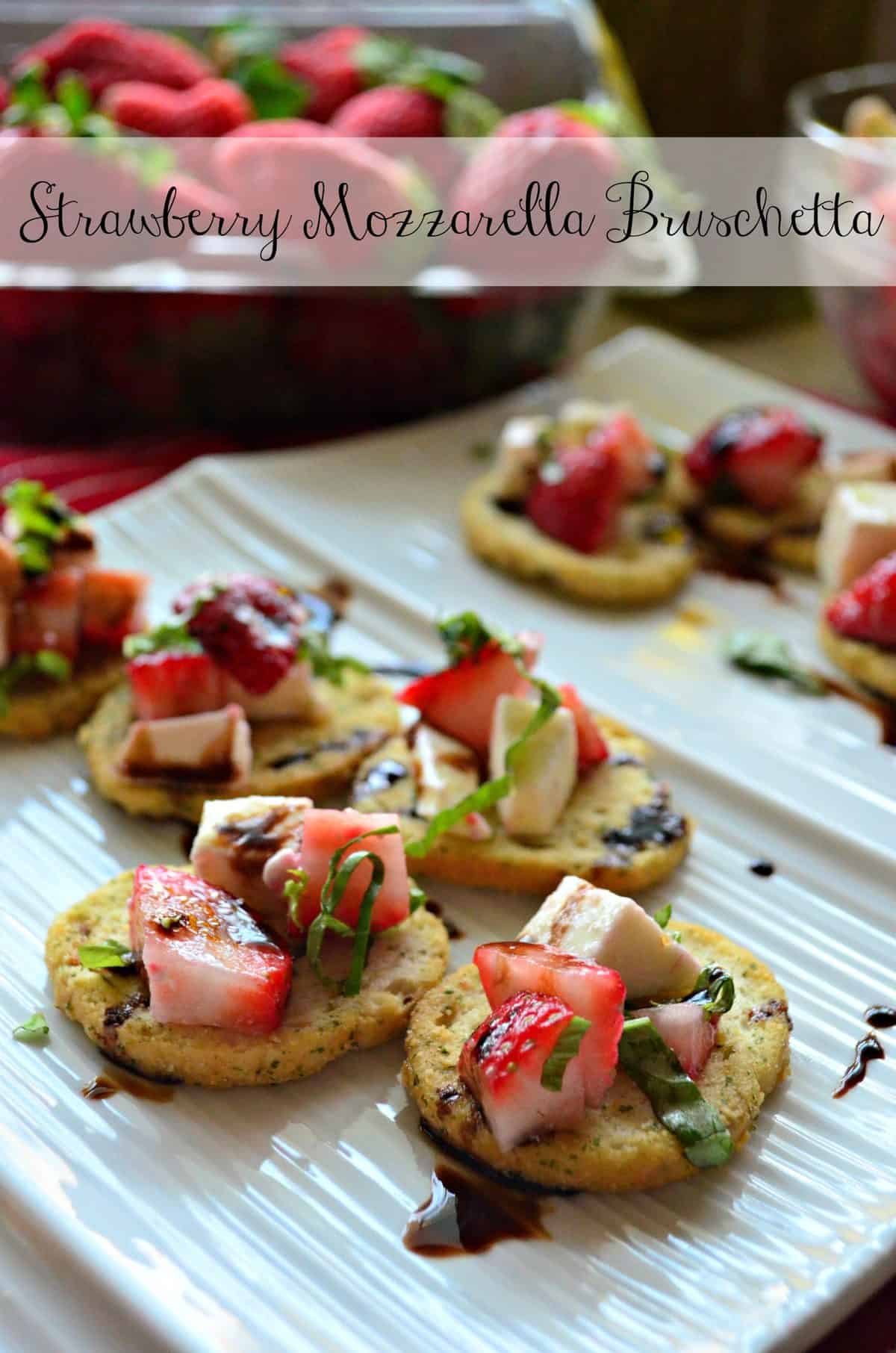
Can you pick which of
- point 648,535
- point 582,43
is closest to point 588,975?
point 648,535

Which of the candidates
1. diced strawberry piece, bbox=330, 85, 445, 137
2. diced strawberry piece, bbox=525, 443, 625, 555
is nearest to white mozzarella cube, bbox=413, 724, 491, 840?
diced strawberry piece, bbox=525, 443, 625, 555

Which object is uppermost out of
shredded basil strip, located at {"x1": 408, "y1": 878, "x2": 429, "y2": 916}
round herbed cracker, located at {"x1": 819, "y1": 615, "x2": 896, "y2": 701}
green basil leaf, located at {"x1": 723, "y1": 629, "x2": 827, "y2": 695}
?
shredded basil strip, located at {"x1": 408, "y1": 878, "x2": 429, "y2": 916}

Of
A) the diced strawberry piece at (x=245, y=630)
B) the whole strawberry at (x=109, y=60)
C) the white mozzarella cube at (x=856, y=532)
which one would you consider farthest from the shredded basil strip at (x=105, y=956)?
the whole strawberry at (x=109, y=60)

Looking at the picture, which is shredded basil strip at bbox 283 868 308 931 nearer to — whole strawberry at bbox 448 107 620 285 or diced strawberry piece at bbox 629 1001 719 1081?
diced strawberry piece at bbox 629 1001 719 1081

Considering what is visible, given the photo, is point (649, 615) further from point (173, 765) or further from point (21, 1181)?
point (21, 1181)

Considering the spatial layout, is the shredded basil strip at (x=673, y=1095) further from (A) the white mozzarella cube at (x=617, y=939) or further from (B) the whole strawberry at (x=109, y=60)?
(B) the whole strawberry at (x=109, y=60)

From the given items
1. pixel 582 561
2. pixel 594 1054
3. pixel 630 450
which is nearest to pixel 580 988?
pixel 594 1054

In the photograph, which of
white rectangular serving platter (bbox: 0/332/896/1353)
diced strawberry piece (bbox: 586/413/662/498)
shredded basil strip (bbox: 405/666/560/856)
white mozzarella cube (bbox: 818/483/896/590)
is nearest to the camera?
white rectangular serving platter (bbox: 0/332/896/1353)
